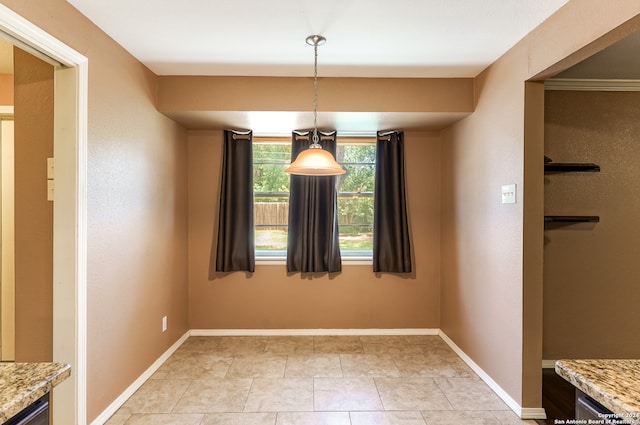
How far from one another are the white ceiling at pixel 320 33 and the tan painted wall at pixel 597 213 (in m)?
1.06

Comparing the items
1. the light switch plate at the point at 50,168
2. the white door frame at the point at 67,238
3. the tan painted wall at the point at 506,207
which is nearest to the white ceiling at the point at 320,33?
the tan painted wall at the point at 506,207

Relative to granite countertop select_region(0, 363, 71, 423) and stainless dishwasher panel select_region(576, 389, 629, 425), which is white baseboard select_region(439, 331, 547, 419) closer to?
stainless dishwasher panel select_region(576, 389, 629, 425)

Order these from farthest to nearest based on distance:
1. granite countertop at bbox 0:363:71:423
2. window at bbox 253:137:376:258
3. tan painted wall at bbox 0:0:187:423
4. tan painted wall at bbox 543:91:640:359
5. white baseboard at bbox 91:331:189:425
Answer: window at bbox 253:137:376:258 < tan painted wall at bbox 543:91:640:359 < white baseboard at bbox 91:331:189:425 < tan painted wall at bbox 0:0:187:423 < granite countertop at bbox 0:363:71:423

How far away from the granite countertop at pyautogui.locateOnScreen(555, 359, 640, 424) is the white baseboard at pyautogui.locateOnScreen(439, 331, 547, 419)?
1.57 metres

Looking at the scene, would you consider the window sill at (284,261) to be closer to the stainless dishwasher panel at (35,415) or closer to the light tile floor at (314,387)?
the light tile floor at (314,387)

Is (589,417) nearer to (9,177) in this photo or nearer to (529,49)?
(529,49)

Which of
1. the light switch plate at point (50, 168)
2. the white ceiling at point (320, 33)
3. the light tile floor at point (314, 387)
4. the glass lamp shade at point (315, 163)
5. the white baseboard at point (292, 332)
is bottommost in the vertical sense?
the light tile floor at point (314, 387)

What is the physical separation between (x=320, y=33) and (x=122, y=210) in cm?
193

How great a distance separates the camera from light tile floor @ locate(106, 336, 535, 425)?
2.33m

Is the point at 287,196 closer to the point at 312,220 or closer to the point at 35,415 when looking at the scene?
the point at 312,220

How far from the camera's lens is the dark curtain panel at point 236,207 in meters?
3.79

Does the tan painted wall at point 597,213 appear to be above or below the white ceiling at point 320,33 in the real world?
below

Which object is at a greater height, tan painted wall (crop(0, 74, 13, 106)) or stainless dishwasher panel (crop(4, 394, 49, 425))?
tan painted wall (crop(0, 74, 13, 106))

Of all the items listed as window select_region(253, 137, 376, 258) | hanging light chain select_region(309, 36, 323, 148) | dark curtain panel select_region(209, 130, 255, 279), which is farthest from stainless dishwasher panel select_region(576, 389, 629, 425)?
dark curtain panel select_region(209, 130, 255, 279)
